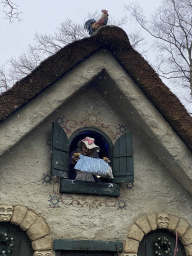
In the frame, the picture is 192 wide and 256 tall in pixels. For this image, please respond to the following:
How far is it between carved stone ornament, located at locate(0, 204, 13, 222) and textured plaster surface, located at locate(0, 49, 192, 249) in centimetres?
12

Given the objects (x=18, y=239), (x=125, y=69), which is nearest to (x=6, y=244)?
(x=18, y=239)

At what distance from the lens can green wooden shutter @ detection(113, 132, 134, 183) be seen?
20.5 feet

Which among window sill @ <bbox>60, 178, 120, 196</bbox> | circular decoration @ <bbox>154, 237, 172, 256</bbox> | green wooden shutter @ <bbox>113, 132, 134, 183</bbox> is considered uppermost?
green wooden shutter @ <bbox>113, 132, 134, 183</bbox>

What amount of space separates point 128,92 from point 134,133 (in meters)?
0.96

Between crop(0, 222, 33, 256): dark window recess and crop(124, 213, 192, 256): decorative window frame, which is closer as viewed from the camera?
crop(0, 222, 33, 256): dark window recess

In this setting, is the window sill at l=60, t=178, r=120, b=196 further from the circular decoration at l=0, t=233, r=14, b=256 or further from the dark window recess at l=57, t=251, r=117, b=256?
the circular decoration at l=0, t=233, r=14, b=256

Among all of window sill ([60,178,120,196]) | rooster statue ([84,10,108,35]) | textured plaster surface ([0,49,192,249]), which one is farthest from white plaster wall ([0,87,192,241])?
rooster statue ([84,10,108,35])

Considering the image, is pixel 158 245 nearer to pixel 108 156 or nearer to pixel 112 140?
pixel 108 156

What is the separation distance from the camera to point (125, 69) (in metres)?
6.38

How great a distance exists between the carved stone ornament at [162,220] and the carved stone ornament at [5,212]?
2.69 m

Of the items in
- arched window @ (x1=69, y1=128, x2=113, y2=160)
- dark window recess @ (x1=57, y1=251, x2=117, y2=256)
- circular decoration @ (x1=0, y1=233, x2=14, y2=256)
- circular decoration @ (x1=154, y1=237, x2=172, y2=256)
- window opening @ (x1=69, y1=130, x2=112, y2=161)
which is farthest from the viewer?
window opening @ (x1=69, y1=130, x2=112, y2=161)

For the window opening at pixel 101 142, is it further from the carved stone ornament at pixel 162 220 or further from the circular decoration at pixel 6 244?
the circular decoration at pixel 6 244

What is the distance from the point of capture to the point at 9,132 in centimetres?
547

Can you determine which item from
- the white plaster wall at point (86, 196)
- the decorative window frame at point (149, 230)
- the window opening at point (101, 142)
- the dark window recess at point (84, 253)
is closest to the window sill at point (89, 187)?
the white plaster wall at point (86, 196)
